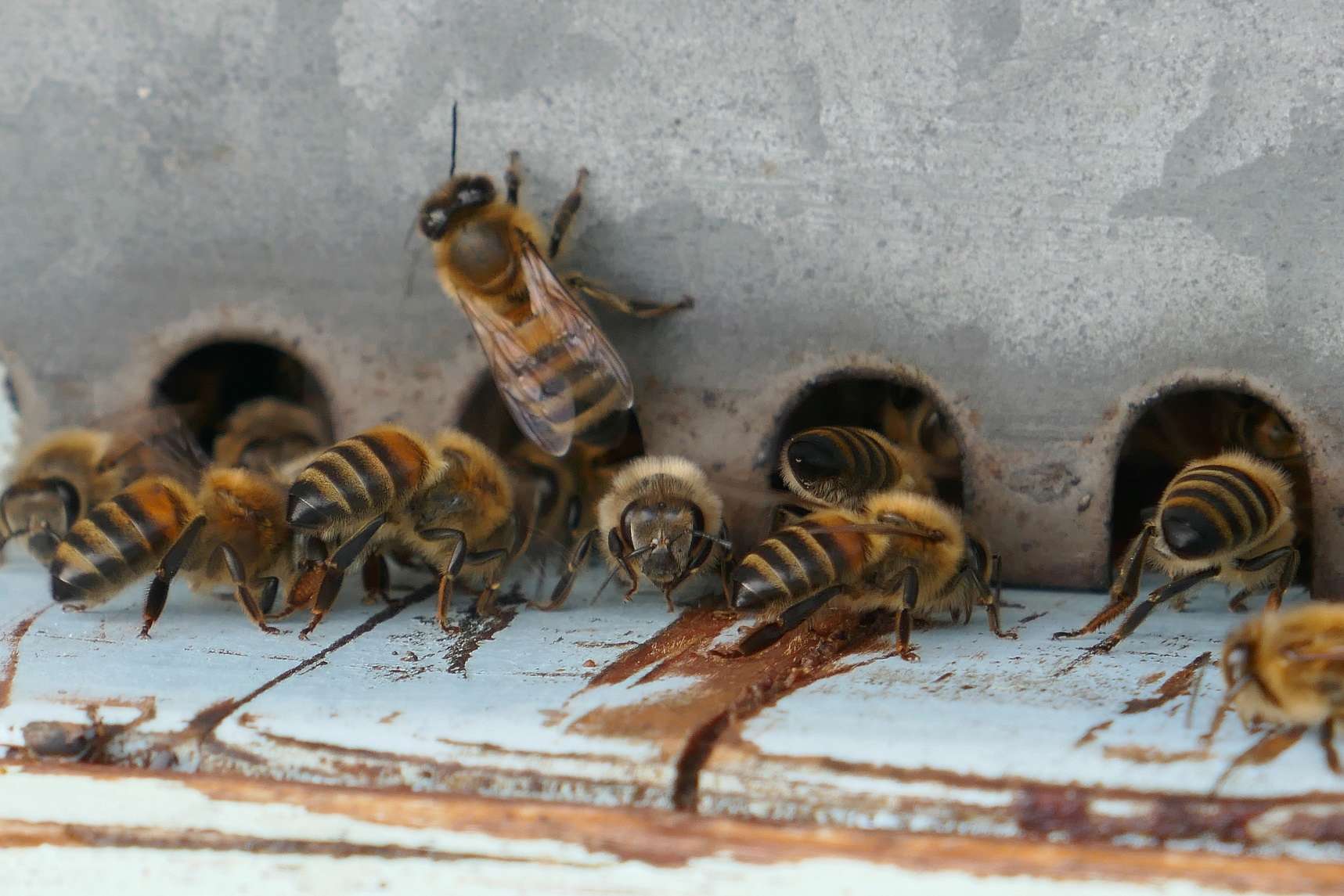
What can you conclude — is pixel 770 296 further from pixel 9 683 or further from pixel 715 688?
pixel 9 683

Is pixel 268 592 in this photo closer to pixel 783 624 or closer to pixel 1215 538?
pixel 783 624

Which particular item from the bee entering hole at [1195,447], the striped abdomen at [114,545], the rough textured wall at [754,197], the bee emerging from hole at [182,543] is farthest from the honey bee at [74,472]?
the bee entering hole at [1195,447]

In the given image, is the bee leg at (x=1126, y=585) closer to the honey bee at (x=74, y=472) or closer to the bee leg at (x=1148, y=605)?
the bee leg at (x=1148, y=605)

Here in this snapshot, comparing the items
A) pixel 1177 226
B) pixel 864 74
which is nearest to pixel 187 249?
pixel 864 74

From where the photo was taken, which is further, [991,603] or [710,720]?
[991,603]

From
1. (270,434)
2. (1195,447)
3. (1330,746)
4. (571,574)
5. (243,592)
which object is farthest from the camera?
(270,434)

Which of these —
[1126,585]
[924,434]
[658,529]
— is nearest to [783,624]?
[658,529]
